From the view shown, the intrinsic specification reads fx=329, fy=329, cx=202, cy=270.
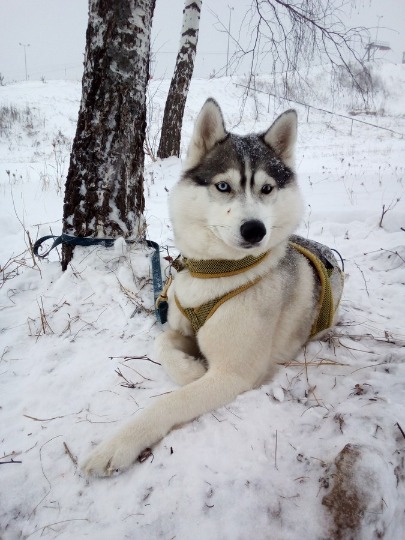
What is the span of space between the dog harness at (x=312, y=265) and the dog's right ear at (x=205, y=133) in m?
0.73

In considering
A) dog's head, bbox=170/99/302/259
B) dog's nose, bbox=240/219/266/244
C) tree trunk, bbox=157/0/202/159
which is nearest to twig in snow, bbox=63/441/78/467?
dog's head, bbox=170/99/302/259

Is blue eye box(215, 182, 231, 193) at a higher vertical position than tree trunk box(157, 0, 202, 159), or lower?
lower

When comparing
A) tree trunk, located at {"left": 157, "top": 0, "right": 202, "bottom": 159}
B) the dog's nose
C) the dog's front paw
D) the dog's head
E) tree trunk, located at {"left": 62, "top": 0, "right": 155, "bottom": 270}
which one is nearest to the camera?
the dog's front paw

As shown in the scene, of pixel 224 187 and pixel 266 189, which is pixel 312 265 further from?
pixel 224 187

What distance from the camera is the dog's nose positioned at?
5.82 ft

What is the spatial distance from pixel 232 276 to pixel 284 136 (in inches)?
42.4

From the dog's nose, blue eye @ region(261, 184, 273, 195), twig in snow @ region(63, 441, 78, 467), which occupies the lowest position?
twig in snow @ region(63, 441, 78, 467)

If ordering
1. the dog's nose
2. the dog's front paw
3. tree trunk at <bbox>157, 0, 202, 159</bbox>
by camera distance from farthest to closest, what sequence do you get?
tree trunk at <bbox>157, 0, 202, 159</bbox>
the dog's nose
the dog's front paw

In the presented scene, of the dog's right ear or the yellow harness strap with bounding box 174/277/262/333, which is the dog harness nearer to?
the yellow harness strap with bounding box 174/277/262/333

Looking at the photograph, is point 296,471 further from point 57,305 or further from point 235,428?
point 57,305

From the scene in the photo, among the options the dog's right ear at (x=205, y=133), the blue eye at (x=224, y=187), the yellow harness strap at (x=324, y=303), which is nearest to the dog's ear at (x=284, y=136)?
the dog's right ear at (x=205, y=133)

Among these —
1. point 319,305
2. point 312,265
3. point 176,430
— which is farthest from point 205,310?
point 312,265

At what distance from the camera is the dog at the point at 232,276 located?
179 centimetres

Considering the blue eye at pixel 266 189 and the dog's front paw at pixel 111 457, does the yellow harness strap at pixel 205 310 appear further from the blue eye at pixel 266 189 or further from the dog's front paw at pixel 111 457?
the dog's front paw at pixel 111 457
